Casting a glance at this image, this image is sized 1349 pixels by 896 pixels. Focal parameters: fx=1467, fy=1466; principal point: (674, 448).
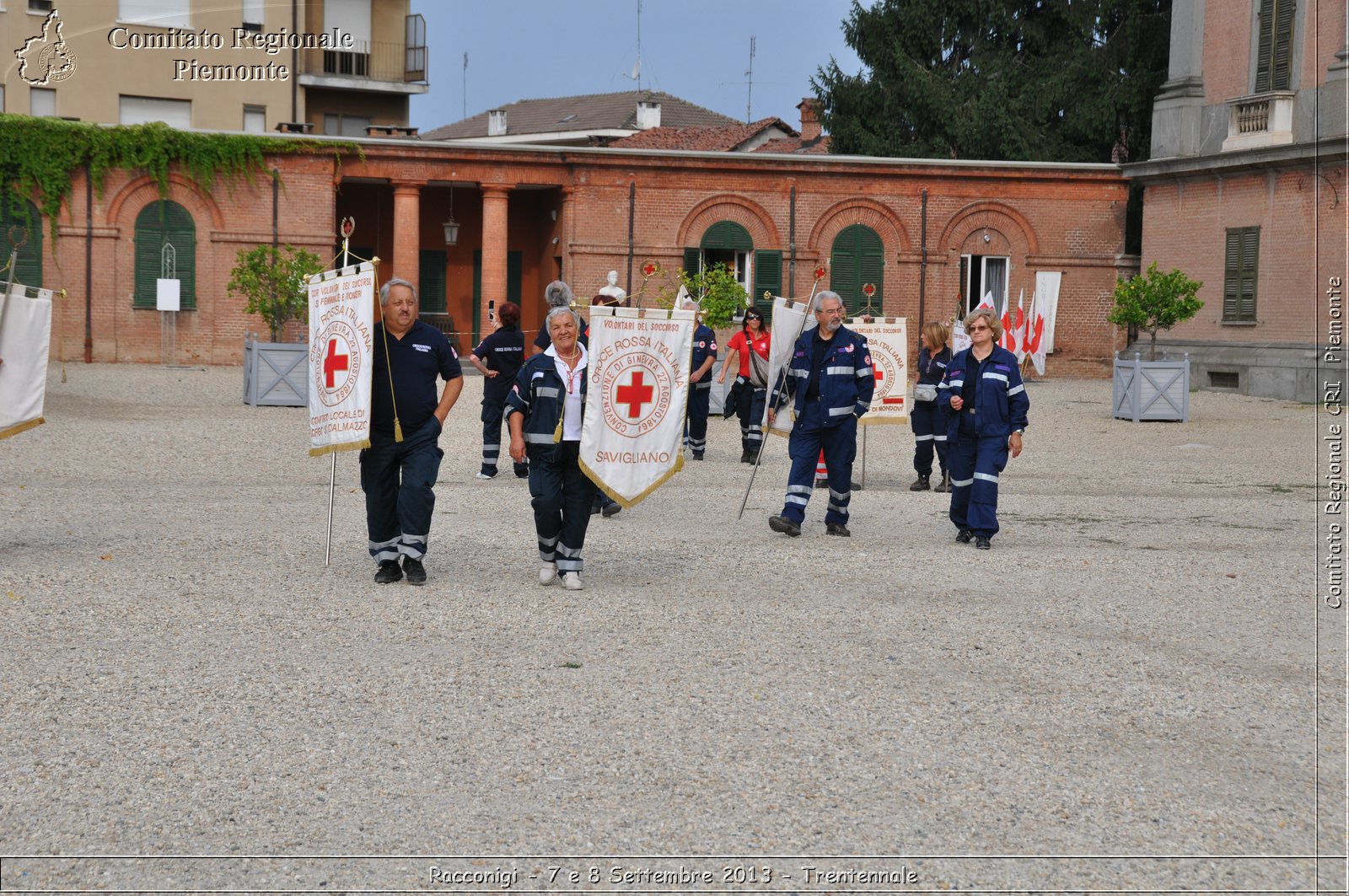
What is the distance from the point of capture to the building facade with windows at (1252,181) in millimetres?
30188

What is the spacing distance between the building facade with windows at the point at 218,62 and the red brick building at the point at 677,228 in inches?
232

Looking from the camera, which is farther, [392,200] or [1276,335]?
[392,200]

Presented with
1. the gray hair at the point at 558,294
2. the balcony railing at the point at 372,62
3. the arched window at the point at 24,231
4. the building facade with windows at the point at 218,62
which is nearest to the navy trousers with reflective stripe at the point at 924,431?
the gray hair at the point at 558,294

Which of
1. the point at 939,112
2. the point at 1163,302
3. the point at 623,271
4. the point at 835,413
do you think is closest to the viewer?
the point at 835,413

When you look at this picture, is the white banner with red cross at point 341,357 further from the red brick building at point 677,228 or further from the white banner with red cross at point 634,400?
the red brick building at point 677,228

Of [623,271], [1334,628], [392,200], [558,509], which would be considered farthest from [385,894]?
[392,200]

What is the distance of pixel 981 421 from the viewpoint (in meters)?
11.3

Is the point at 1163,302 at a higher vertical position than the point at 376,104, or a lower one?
lower

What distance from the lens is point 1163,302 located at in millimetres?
28328

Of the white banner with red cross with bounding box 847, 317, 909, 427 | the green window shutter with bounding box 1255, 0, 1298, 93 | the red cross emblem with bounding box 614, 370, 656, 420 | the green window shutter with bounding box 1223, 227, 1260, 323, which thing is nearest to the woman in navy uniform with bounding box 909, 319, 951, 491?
the white banner with red cross with bounding box 847, 317, 909, 427

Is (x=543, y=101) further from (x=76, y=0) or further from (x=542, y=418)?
(x=542, y=418)

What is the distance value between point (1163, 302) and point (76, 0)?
111ft

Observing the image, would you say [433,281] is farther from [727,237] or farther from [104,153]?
[104,153]

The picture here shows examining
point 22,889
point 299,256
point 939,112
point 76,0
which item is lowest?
point 22,889
